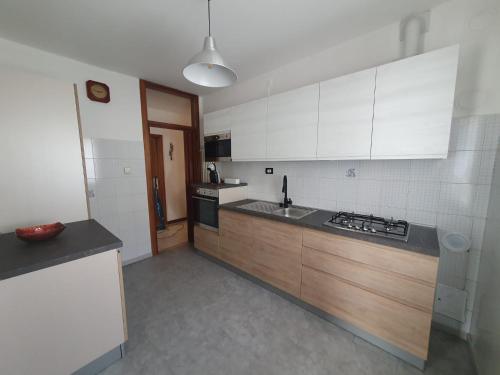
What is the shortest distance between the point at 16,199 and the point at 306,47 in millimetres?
2778

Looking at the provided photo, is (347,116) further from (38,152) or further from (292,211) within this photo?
(38,152)

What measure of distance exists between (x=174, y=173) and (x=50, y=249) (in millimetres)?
3492

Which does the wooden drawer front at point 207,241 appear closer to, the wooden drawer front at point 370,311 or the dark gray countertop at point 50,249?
the wooden drawer front at point 370,311

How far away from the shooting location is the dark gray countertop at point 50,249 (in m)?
1.04

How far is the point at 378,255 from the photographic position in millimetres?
1442

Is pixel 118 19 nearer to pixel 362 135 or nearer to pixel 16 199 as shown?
pixel 16 199

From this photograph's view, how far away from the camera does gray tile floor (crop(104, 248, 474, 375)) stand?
4.61 feet

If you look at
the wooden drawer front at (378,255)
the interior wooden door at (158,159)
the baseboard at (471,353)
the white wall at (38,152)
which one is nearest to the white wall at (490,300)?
the baseboard at (471,353)

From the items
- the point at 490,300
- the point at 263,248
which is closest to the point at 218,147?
the point at 263,248

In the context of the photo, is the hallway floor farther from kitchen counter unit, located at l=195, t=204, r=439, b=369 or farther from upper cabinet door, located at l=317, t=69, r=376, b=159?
upper cabinet door, located at l=317, t=69, r=376, b=159

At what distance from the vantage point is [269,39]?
75.3 inches

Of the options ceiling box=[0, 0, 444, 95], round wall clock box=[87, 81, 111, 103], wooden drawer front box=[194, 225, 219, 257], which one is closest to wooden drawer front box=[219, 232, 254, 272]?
wooden drawer front box=[194, 225, 219, 257]

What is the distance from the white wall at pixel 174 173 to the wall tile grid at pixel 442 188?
3.37 m

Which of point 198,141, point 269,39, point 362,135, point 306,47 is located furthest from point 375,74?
point 198,141
